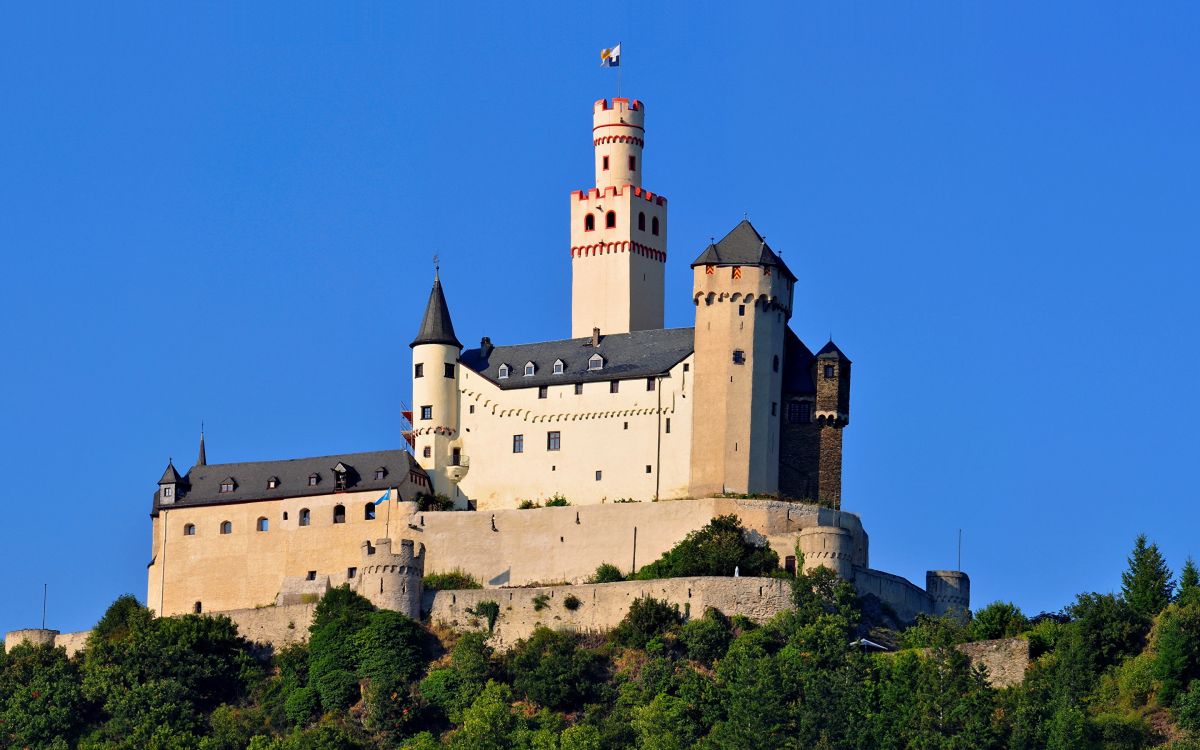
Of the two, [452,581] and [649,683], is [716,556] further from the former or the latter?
[452,581]

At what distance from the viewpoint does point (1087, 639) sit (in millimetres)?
94125

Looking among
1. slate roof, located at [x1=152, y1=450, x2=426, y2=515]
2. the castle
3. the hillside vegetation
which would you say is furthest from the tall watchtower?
the hillside vegetation

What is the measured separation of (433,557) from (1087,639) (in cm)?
2462

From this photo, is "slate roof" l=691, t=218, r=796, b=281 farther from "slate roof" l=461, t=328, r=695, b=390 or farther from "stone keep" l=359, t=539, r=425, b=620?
"stone keep" l=359, t=539, r=425, b=620

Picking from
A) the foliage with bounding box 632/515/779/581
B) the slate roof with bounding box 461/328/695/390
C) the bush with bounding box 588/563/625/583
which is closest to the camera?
the foliage with bounding box 632/515/779/581

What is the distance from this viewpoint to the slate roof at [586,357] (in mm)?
108375

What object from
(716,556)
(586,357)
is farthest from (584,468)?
(716,556)

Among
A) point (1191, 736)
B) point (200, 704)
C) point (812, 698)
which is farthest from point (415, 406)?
point (1191, 736)

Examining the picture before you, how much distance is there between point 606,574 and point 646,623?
15.7 ft

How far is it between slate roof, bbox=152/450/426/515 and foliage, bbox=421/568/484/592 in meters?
4.09

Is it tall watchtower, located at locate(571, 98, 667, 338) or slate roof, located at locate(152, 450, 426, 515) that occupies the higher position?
tall watchtower, located at locate(571, 98, 667, 338)

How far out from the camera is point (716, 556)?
335ft

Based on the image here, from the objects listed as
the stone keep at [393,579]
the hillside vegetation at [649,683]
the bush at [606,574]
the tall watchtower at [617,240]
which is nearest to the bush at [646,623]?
the hillside vegetation at [649,683]

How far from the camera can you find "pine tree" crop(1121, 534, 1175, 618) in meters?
96.8
